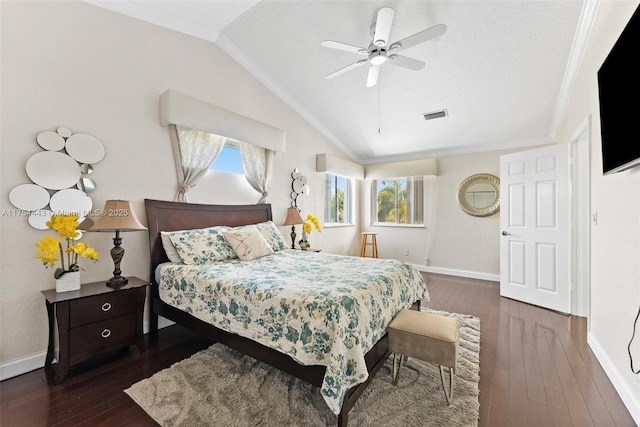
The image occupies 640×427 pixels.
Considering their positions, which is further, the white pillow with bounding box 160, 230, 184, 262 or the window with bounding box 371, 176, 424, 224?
the window with bounding box 371, 176, 424, 224

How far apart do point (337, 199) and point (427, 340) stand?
13.6 ft

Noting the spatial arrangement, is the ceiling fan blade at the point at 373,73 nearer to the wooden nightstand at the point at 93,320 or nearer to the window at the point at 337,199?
the window at the point at 337,199

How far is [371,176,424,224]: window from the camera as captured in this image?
549 cm

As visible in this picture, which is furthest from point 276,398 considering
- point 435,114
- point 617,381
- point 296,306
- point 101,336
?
point 435,114

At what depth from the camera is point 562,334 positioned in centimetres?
262

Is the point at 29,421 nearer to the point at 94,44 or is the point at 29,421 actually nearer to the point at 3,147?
the point at 3,147

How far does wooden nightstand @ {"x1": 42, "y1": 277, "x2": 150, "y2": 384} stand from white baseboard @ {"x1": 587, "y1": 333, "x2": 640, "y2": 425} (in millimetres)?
3395

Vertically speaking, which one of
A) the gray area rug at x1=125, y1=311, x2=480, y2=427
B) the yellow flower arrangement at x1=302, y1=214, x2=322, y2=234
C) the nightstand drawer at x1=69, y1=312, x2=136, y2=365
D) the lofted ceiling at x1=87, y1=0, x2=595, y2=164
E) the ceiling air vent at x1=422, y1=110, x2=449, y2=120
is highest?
the lofted ceiling at x1=87, y1=0, x2=595, y2=164

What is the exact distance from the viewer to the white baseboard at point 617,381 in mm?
1550

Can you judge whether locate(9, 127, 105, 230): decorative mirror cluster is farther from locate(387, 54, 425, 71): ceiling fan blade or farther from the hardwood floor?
locate(387, 54, 425, 71): ceiling fan blade

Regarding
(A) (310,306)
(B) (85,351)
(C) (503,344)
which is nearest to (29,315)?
(B) (85,351)

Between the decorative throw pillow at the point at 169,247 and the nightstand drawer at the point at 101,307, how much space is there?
1.52ft

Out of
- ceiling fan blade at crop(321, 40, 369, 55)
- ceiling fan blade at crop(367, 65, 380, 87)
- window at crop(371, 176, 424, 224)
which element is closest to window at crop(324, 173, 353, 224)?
window at crop(371, 176, 424, 224)

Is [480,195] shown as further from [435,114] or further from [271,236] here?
[271,236]
